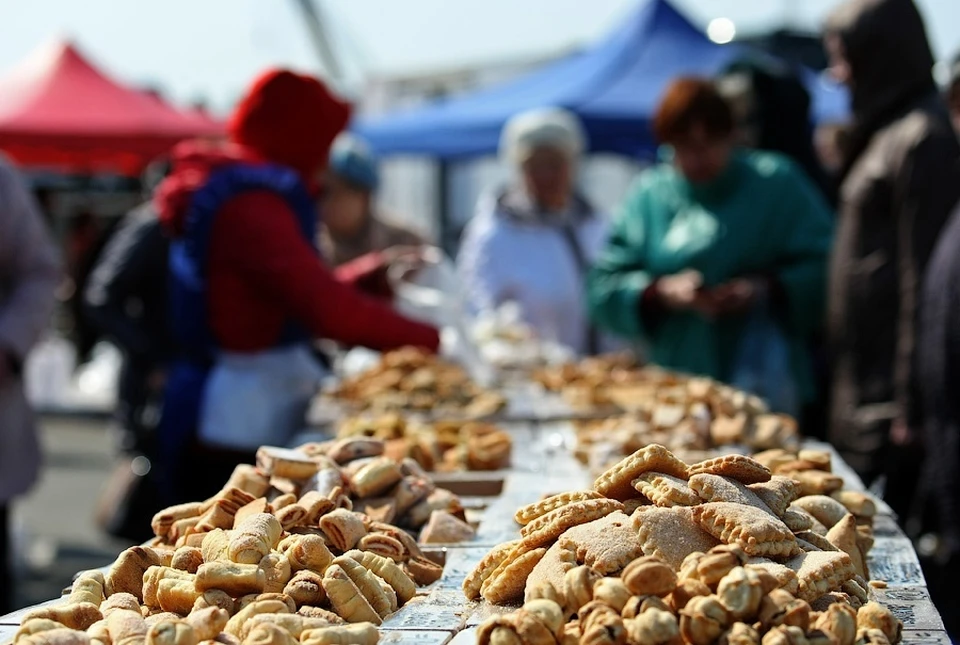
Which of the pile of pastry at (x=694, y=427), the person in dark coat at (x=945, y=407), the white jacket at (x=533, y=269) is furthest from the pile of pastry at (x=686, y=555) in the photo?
the white jacket at (x=533, y=269)

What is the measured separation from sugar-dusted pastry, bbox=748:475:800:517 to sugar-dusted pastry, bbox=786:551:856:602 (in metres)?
0.10

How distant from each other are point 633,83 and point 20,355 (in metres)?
5.34

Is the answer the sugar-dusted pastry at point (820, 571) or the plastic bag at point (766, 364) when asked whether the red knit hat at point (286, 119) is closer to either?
the plastic bag at point (766, 364)

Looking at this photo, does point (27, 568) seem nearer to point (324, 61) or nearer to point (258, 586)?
point (258, 586)

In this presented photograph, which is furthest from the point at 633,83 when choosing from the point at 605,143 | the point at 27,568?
the point at 27,568

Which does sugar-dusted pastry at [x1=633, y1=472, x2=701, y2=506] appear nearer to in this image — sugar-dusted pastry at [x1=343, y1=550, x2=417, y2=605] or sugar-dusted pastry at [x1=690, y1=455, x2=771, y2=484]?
sugar-dusted pastry at [x1=690, y1=455, x2=771, y2=484]

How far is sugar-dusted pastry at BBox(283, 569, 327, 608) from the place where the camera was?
1.37 metres

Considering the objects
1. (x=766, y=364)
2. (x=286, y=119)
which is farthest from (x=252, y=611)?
(x=766, y=364)

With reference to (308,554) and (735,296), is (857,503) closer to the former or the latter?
(308,554)

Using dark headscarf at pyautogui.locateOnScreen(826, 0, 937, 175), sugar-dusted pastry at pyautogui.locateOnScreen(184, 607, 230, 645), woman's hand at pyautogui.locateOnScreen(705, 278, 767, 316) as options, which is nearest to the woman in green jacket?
woman's hand at pyautogui.locateOnScreen(705, 278, 767, 316)

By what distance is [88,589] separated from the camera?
1397 millimetres

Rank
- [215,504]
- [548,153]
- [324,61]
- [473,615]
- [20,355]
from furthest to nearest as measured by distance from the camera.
Answer: [324,61]
[548,153]
[20,355]
[215,504]
[473,615]

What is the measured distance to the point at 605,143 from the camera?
744 centimetres

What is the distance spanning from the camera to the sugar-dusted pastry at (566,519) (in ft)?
4.78
